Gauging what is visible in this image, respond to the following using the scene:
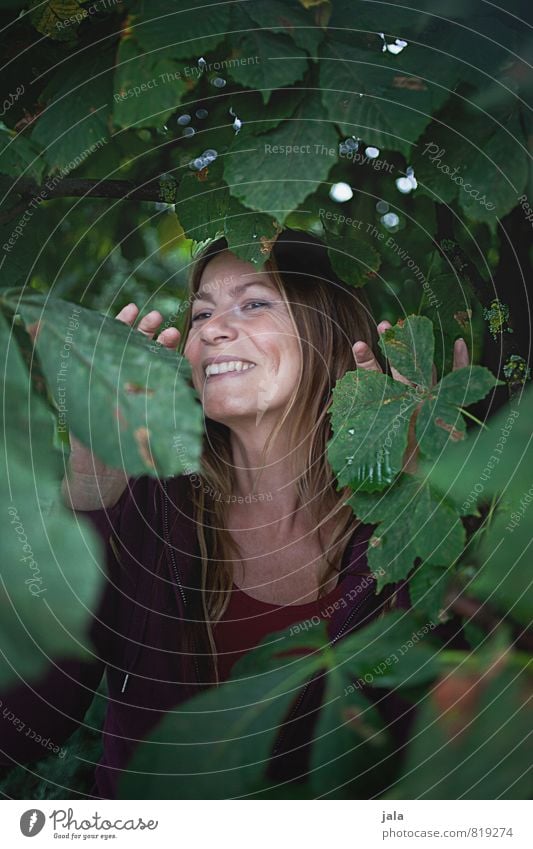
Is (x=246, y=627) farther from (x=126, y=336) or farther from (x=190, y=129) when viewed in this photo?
(x=190, y=129)

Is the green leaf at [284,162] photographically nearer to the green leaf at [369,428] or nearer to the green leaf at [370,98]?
the green leaf at [370,98]

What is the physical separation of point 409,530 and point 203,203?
0.95ft

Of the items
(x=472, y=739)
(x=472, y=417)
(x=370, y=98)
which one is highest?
(x=370, y=98)

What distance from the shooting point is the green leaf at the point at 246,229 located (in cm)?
66

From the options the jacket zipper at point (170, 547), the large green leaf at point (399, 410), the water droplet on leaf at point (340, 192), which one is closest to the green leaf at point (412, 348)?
the large green leaf at point (399, 410)

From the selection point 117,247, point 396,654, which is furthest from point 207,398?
point 396,654

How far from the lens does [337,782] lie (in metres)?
0.68

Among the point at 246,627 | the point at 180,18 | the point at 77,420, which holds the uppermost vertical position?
the point at 180,18

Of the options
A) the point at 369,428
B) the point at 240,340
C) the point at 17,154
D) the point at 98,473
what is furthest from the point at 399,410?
the point at 17,154

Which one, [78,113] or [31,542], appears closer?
[31,542]

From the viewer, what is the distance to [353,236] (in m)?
0.69

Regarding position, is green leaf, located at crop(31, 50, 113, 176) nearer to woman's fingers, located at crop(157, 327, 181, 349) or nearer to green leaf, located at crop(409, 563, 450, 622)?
woman's fingers, located at crop(157, 327, 181, 349)

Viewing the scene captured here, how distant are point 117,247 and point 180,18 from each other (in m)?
0.18

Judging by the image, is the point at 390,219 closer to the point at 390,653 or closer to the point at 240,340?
the point at 240,340
